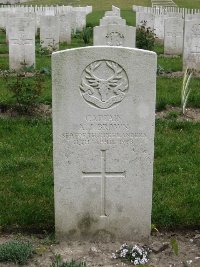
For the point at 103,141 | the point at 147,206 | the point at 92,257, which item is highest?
the point at 103,141

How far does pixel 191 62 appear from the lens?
13.4 metres

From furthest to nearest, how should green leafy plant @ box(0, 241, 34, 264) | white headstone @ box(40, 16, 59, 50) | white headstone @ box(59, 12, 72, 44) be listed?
white headstone @ box(59, 12, 72, 44)
white headstone @ box(40, 16, 59, 50)
green leafy plant @ box(0, 241, 34, 264)

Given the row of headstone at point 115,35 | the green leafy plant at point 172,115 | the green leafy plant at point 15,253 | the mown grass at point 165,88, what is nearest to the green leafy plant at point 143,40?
the mown grass at point 165,88

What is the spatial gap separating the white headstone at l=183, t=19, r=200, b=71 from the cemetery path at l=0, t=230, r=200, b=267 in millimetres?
8456

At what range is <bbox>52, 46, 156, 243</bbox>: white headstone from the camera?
15.4ft

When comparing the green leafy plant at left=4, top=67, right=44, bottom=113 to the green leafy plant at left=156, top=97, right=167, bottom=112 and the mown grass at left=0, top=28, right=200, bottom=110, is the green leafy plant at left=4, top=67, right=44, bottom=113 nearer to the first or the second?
the mown grass at left=0, top=28, right=200, bottom=110

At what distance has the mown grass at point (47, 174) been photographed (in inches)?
218

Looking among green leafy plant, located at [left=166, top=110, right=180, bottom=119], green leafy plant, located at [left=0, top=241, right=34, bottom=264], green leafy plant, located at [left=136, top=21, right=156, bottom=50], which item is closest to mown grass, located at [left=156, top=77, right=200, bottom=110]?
green leafy plant, located at [left=166, top=110, right=180, bottom=119]

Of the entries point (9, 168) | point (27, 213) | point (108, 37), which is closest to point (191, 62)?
point (108, 37)

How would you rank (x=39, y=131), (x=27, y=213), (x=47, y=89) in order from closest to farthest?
1. (x=27, y=213)
2. (x=39, y=131)
3. (x=47, y=89)

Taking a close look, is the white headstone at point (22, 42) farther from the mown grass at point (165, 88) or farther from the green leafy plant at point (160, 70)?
the green leafy plant at point (160, 70)

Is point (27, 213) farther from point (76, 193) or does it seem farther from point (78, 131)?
point (78, 131)

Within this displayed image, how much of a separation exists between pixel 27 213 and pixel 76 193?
33.6 inches

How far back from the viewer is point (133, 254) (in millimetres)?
4758
